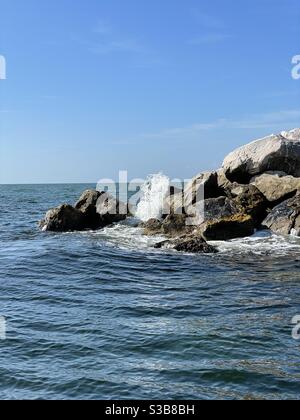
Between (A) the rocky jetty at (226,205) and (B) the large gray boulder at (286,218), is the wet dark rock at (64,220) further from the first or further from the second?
(B) the large gray boulder at (286,218)

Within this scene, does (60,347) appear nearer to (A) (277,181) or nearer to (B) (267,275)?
(B) (267,275)

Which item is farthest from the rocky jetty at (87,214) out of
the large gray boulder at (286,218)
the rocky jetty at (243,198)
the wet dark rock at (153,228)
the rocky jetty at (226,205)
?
the large gray boulder at (286,218)

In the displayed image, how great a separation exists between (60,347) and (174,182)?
901 inches

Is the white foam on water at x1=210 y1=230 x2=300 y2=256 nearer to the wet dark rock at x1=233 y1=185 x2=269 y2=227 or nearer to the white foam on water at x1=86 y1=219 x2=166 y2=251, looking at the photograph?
the wet dark rock at x1=233 y1=185 x2=269 y2=227

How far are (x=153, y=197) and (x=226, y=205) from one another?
23.8 feet

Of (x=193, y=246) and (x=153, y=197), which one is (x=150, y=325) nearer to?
(x=193, y=246)

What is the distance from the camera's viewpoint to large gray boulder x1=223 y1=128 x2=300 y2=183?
95.2ft

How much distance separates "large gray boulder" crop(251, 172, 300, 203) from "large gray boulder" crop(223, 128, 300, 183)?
1.36m

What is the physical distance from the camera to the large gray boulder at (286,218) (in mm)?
24281

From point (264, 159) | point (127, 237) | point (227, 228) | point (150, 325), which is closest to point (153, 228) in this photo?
point (127, 237)

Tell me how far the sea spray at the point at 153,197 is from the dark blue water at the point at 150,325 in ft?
31.2

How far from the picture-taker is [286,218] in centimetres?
2469
